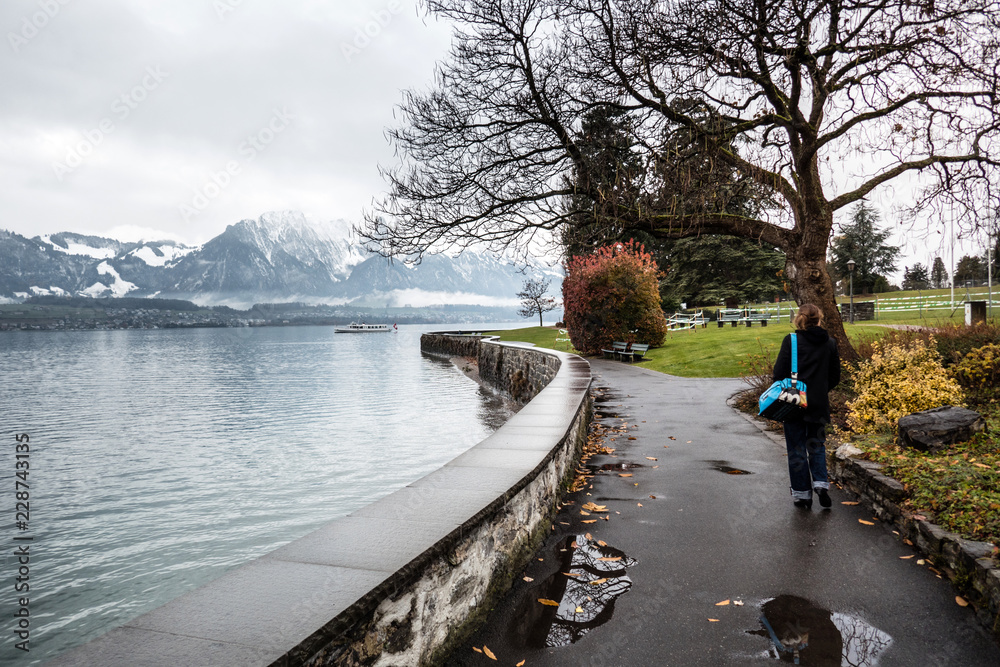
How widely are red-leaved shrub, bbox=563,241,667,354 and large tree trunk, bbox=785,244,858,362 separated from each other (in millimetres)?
13954

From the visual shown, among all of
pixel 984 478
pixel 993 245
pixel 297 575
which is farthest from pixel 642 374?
pixel 297 575

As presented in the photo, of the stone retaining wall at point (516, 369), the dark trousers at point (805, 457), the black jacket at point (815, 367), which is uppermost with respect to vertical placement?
the black jacket at point (815, 367)

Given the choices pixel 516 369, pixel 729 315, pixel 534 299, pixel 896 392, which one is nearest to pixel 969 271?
pixel 729 315

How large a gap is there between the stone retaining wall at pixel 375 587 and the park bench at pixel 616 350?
761 inches

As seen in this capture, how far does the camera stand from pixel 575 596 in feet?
11.7

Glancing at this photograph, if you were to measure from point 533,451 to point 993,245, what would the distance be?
11.0 meters

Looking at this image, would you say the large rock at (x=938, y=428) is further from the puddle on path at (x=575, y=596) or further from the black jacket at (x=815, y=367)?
the puddle on path at (x=575, y=596)

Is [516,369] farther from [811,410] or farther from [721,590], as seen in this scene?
[721,590]

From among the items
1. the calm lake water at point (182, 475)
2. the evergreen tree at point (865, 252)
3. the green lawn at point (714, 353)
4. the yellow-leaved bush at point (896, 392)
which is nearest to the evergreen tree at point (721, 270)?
the evergreen tree at point (865, 252)

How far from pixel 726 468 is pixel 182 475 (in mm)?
10017

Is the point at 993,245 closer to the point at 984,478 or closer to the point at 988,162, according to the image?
the point at 988,162

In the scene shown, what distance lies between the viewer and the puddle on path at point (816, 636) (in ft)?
9.27

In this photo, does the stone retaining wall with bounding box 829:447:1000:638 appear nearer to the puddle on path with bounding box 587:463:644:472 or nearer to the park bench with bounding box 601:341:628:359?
the puddle on path with bounding box 587:463:644:472

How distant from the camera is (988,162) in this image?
32.3 feet
